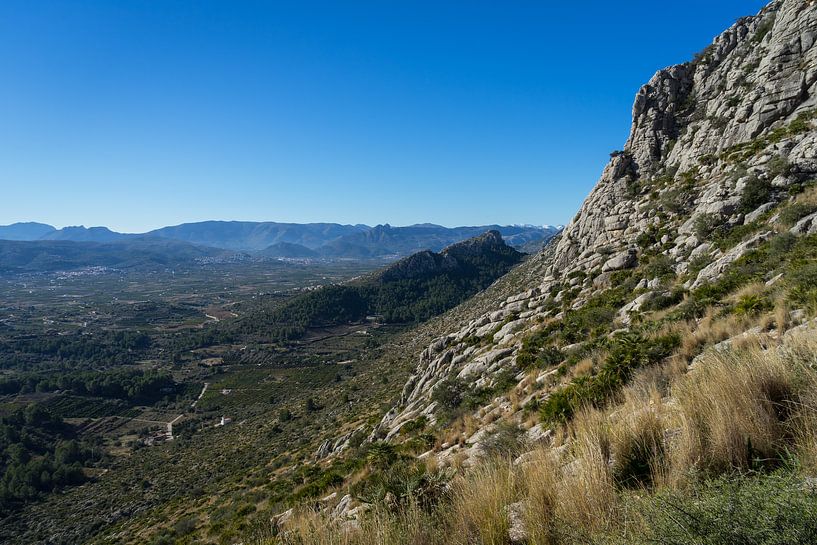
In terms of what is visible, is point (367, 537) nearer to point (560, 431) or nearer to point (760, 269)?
point (560, 431)

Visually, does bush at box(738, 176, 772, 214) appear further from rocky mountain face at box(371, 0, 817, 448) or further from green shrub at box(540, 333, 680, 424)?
green shrub at box(540, 333, 680, 424)

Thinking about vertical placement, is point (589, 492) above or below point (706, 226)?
below

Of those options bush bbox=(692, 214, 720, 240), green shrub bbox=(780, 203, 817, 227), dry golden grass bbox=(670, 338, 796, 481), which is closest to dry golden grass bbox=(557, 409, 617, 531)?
dry golden grass bbox=(670, 338, 796, 481)

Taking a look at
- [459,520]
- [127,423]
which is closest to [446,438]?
[459,520]

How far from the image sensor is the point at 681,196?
24031mm

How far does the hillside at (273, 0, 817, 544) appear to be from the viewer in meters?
3.46

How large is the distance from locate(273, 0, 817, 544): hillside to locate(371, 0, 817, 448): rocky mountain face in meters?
0.14

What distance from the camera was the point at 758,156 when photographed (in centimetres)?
2072

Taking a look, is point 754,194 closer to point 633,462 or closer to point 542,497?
point 633,462

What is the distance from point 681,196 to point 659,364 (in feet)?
68.5

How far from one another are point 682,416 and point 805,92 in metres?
31.2

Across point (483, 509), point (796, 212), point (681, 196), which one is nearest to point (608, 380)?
point (483, 509)

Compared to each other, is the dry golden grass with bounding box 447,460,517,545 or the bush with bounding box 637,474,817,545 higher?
the bush with bounding box 637,474,817,545

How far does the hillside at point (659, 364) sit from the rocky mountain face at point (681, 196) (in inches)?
5.6
